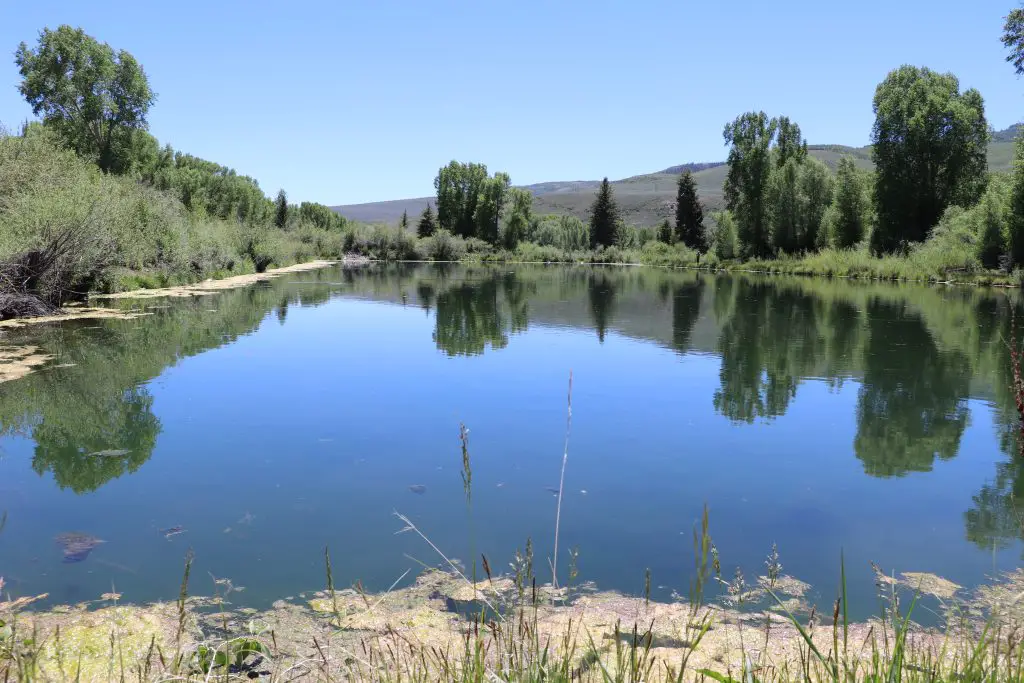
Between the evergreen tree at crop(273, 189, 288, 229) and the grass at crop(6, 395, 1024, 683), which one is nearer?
the grass at crop(6, 395, 1024, 683)

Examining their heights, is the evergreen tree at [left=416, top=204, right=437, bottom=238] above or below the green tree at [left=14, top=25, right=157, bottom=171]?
below

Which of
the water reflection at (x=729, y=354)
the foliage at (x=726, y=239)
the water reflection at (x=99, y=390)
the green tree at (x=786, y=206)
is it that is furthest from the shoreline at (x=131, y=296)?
the foliage at (x=726, y=239)

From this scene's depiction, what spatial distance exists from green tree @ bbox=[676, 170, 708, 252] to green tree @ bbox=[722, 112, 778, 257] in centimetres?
597

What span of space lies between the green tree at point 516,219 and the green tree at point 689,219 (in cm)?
1385

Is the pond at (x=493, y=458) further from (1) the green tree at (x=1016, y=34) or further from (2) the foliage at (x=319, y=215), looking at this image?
(2) the foliage at (x=319, y=215)

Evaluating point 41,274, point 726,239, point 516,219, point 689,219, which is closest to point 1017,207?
point 726,239

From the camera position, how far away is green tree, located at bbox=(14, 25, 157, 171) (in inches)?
1447

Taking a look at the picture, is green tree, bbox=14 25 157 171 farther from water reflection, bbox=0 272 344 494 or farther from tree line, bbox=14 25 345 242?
water reflection, bbox=0 272 344 494

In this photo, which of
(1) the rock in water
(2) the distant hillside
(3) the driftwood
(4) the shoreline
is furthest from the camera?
(2) the distant hillside

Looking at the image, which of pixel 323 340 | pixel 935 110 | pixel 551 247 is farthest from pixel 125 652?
pixel 551 247

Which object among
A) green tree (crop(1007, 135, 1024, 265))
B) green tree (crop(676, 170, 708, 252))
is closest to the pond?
green tree (crop(1007, 135, 1024, 265))

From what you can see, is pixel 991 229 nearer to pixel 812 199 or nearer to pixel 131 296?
pixel 812 199

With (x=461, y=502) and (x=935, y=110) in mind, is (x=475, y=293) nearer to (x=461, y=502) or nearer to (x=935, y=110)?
(x=461, y=502)

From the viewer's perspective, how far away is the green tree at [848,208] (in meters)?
41.2
